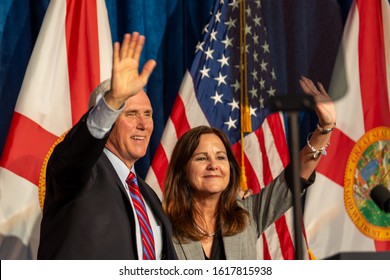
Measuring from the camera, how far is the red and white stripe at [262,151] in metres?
3.37

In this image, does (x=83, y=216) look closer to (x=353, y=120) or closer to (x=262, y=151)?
(x=262, y=151)

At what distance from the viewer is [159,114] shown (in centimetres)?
359

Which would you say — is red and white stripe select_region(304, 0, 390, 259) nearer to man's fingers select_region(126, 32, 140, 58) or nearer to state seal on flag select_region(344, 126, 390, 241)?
state seal on flag select_region(344, 126, 390, 241)

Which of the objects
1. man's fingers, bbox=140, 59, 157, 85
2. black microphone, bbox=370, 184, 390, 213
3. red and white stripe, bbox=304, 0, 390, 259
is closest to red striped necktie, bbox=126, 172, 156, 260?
man's fingers, bbox=140, 59, 157, 85

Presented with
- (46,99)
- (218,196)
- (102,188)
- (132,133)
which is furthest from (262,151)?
(102,188)

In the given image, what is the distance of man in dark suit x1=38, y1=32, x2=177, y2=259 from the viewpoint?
5.81 feet

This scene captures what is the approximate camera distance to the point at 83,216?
6.17ft

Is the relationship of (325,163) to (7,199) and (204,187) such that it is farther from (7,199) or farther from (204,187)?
(7,199)

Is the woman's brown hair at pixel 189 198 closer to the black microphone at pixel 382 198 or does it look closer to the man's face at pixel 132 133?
the man's face at pixel 132 133

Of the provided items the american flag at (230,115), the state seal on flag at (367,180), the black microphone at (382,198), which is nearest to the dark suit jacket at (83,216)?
the black microphone at (382,198)

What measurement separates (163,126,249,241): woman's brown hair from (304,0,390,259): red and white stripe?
3.38ft

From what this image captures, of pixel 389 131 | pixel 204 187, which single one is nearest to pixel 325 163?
pixel 389 131

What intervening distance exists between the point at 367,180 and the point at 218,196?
130 centimetres
